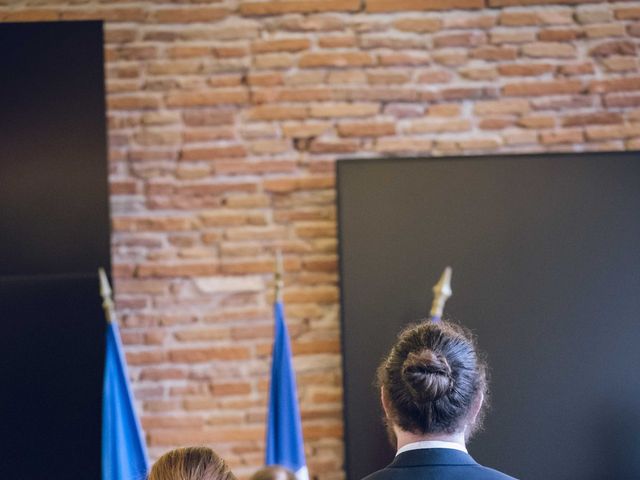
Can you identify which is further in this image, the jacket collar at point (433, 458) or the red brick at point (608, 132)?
the red brick at point (608, 132)

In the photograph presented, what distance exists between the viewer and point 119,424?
2.74 meters

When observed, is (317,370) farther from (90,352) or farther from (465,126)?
(465,126)

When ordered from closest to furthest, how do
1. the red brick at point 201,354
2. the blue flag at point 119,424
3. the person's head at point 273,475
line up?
the person's head at point 273,475
the blue flag at point 119,424
the red brick at point 201,354

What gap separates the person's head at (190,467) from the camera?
1.53 m

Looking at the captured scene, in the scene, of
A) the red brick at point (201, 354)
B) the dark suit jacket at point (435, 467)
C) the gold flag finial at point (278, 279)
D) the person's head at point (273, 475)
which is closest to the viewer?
the dark suit jacket at point (435, 467)

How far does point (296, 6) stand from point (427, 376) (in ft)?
6.48

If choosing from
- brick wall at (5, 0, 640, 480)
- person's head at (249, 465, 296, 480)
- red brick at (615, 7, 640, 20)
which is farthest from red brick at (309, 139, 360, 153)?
person's head at (249, 465, 296, 480)

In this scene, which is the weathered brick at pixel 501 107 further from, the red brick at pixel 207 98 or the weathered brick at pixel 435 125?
the red brick at pixel 207 98

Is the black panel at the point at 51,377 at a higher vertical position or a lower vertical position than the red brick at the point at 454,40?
lower

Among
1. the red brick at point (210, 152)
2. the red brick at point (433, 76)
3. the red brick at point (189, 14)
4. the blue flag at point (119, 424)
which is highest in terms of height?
the red brick at point (189, 14)

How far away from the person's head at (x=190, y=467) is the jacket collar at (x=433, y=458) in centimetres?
35

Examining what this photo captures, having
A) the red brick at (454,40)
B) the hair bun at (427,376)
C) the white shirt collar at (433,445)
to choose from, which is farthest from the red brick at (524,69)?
the white shirt collar at (433,445)

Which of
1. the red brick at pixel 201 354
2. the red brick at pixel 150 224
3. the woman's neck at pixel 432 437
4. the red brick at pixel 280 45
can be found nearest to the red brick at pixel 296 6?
the red brick at pixel 280 45

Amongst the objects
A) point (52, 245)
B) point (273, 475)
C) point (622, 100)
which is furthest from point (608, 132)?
point (52, 245)
